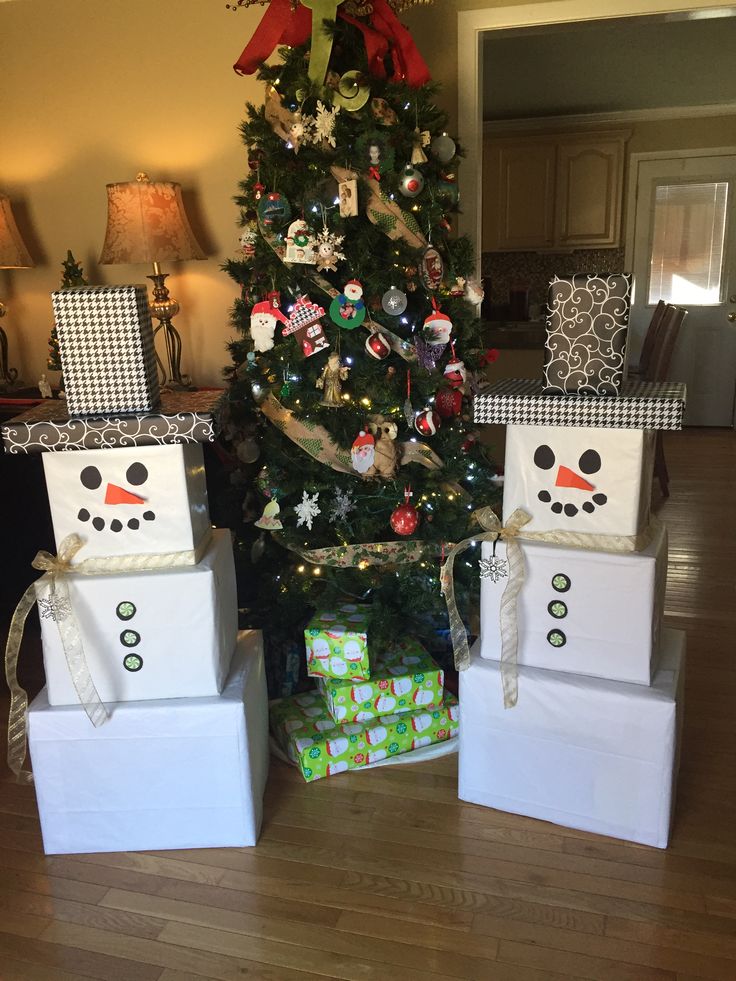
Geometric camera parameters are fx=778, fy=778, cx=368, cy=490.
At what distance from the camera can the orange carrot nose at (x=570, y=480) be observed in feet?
5.61

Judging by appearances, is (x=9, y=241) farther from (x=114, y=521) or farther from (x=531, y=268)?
(x=531, y=268)

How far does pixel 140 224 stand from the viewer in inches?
106

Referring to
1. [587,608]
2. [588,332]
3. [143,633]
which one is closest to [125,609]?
[143,633]

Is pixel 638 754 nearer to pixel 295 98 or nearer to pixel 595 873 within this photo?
pixel 595 873

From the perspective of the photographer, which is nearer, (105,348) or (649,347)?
(105,348)

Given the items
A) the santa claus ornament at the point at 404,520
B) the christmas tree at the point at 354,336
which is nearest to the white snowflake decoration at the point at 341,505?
the christmas tree at the point at 354,336

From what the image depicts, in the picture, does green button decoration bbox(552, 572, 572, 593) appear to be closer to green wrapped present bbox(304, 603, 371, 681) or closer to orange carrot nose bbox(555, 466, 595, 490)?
orange carrot nose bbox(555, 466, 595, 490)

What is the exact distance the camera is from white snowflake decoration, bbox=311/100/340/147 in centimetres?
200

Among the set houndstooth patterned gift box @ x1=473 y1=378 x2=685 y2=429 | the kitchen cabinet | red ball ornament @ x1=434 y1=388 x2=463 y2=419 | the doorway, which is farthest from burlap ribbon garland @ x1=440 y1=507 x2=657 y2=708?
the kitchen cabinet

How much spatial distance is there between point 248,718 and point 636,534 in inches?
38.5

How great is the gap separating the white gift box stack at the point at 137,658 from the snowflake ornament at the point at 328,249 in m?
0.58

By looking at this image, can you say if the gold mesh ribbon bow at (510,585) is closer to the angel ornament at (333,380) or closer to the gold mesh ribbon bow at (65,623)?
the angel ornament at (333,380)

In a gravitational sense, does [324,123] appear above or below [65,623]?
above

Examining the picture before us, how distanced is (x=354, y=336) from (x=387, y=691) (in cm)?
98
